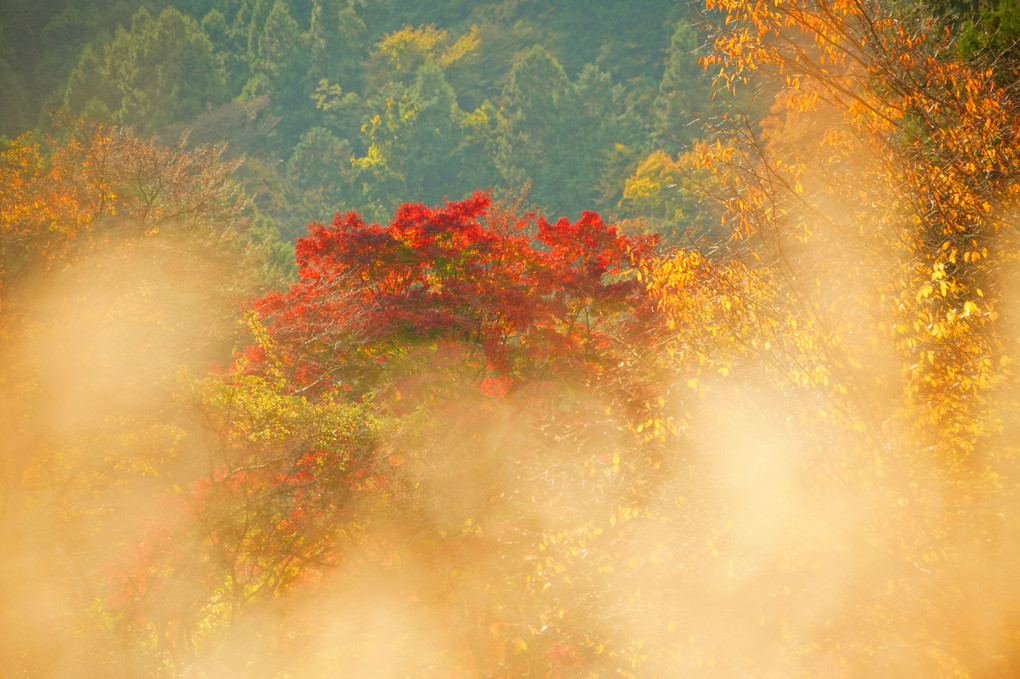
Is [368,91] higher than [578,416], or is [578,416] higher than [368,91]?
[578,416]

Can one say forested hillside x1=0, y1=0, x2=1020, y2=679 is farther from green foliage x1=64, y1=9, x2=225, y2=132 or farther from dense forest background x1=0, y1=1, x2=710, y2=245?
green foliage x1=64, y1=9, x2=225, y2=132

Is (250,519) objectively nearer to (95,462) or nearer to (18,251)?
(95,462)

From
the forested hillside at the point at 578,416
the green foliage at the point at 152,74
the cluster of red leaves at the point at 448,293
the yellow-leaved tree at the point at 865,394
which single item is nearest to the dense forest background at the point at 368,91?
A: the green foliage at the point at 152,74

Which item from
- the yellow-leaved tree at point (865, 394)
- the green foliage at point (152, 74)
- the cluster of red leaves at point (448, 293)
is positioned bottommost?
the green foliage at point (152, 74)

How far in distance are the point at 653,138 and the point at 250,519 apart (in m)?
34.6

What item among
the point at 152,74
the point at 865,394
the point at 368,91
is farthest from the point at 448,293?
the point at 368,91

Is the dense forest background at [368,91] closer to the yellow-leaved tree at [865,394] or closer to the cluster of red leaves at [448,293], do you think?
the cluster of red leaves at [448,293]

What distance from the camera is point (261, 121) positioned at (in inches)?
1731

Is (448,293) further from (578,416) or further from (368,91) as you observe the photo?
(368,91)

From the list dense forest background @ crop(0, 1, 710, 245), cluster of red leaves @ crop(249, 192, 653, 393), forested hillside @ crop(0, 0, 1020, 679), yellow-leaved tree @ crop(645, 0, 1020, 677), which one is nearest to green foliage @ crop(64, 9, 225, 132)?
dense forest background @ crop(0, 1, 710, 245)

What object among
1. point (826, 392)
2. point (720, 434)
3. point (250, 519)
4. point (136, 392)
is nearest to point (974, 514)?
point (826, 392)

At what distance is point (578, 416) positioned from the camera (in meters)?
10.2

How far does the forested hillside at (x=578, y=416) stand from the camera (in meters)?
4.57

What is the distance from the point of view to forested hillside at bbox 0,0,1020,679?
457 cm
